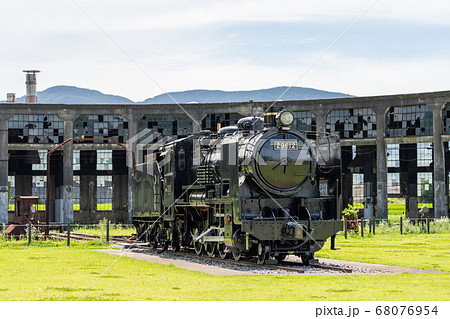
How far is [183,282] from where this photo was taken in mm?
14789

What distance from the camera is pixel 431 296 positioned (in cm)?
1204

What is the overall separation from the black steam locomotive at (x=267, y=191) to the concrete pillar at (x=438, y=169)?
28.5m

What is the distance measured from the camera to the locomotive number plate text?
63.9 ft

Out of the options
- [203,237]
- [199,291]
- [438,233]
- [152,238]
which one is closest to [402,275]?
[199,291]

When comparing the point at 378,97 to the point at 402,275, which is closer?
the point at 402,275

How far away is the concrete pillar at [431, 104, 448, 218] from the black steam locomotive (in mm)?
28491

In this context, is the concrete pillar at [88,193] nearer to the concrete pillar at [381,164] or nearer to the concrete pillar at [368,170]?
the concrete pillar at [368,170]

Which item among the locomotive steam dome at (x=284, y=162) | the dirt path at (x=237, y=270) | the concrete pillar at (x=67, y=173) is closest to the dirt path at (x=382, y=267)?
the dirt path at (x=237, y=270)

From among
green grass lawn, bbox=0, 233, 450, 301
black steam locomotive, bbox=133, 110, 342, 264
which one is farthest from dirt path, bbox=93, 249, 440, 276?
black steam locomotive, bbox=133, 110, 342, 264

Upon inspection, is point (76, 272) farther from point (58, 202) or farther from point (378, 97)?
point (58, 202)

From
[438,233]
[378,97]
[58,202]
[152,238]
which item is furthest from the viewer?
[58,202]

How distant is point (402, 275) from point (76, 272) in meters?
8.19

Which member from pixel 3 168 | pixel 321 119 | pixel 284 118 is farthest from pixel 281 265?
pixel 3 168

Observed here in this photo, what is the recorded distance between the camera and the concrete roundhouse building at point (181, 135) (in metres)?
49.1
